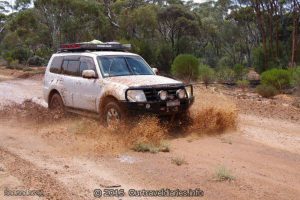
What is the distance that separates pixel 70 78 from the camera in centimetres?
1065

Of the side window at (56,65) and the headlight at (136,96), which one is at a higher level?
the side window at (56,65)

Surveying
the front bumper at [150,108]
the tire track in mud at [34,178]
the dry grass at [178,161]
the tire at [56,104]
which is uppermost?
the front bumper at [150,108]

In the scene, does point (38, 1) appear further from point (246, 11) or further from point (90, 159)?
point (90, 159)

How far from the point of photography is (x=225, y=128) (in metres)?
9.66

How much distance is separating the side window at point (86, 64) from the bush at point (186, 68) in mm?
12891

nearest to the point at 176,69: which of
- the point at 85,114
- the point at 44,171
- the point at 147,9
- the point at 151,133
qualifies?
the point at 147,9

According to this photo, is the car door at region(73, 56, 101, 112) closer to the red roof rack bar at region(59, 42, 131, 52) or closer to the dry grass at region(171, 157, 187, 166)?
the red roof rack bar at region(59, 42, 131, 52)

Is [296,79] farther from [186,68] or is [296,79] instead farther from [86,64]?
[86,64]

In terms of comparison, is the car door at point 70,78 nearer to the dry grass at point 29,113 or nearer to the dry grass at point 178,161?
the dry grass at point 29,113

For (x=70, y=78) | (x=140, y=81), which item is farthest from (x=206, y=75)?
(x=140, y=81)

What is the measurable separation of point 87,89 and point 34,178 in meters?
3.82

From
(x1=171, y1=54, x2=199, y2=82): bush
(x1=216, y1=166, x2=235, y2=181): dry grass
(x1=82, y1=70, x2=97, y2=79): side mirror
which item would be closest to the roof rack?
(x1=82, y1=70, x2=97, y2=79): side mirror

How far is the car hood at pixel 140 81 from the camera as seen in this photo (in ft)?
29.4

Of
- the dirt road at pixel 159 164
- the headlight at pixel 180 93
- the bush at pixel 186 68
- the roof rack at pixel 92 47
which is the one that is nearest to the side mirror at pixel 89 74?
the dirt road at pixel 159 164
